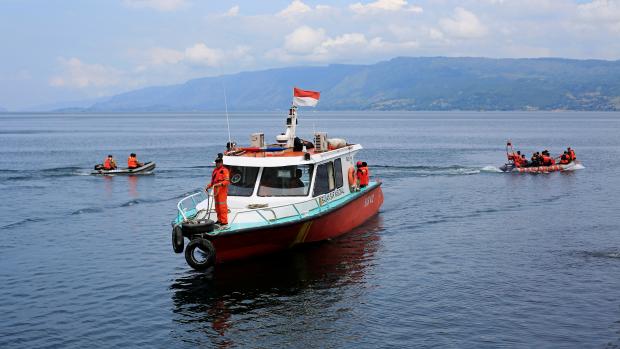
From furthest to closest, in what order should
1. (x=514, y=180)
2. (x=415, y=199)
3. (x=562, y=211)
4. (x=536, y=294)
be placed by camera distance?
(x=514, y=180)
(x=415, y=199)
(x=562, y=211)
(x=536, y=294)

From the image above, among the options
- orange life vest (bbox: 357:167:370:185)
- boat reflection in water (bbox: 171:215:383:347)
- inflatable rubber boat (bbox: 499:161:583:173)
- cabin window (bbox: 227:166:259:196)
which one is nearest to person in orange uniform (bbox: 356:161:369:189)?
orange life vest (bbox: 357:167:370:185)

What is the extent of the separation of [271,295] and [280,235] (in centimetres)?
331


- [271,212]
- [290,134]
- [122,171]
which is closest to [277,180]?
[271,212]

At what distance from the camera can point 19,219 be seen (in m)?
34.8

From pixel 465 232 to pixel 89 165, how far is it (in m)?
47.3

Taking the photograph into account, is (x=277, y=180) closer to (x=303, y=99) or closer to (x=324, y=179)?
(x=324, y=179)

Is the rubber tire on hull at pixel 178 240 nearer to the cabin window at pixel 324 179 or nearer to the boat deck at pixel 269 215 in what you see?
the boat deck at pixel 269 215

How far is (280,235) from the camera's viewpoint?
24125 millimetres

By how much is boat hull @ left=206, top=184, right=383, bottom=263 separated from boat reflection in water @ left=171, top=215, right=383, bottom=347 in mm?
524

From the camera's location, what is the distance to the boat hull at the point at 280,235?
2283 centimetres

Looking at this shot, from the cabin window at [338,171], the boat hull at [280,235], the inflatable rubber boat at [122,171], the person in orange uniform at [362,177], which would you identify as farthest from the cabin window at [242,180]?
the inflatable rubber boat at [122,171]

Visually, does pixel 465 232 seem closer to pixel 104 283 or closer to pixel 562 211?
pixel 562 211

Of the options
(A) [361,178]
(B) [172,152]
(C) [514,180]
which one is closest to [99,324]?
(A) [361,178]

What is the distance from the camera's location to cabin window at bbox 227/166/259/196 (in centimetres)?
2536
